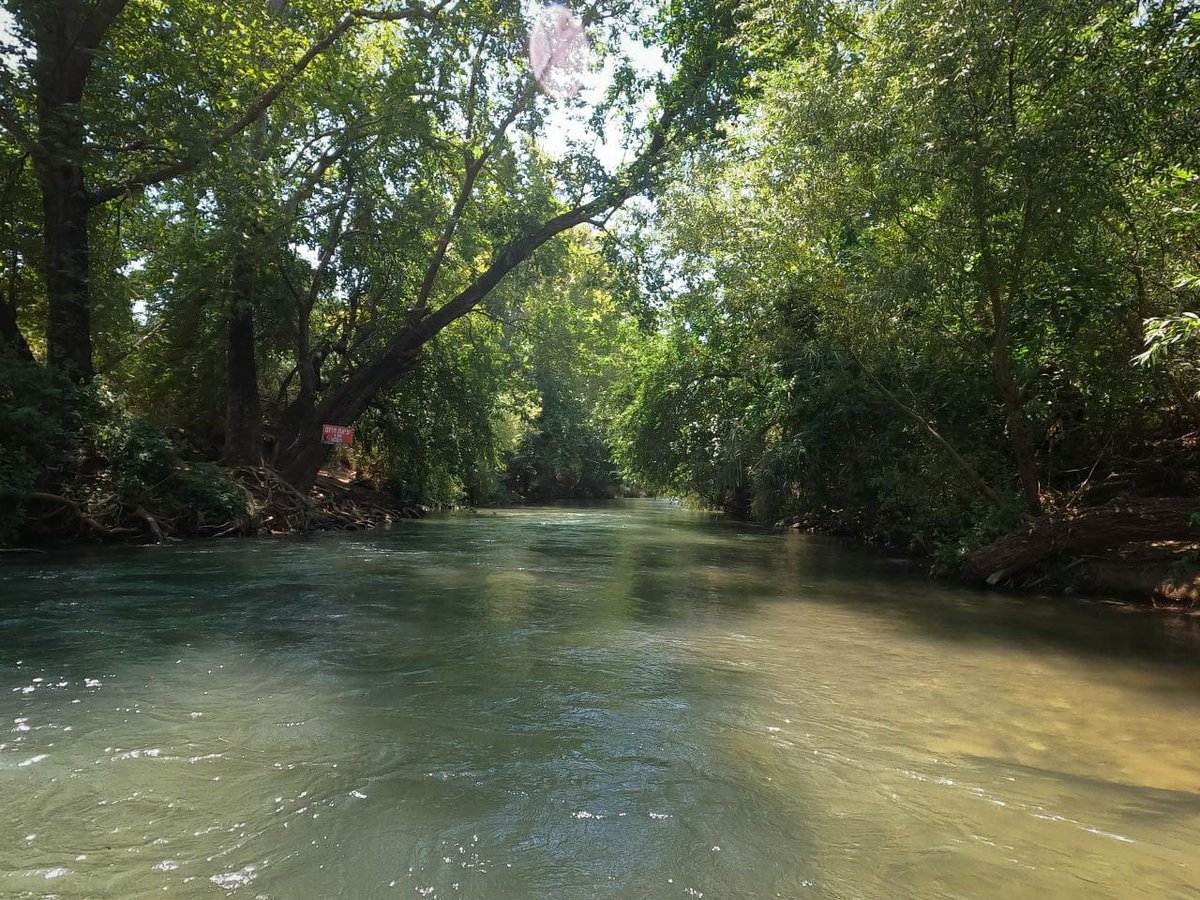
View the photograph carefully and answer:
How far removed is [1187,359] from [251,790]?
9.14 m

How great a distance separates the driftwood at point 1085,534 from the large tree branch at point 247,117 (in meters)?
13.6

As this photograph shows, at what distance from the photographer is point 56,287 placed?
11578 mm

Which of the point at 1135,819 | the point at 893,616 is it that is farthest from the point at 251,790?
the point at 893,616

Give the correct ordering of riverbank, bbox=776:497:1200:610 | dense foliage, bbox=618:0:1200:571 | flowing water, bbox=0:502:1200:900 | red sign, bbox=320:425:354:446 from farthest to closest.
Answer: red sign, bbox=320:425:354:446 → riverbank, bbox=776:497:1200:610 → dense foliage, bbox=618:0:1200:571 → flowing water, bbox=0:502:1200:900

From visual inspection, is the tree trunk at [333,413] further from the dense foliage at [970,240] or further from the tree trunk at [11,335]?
the dense foliage at [970,240]

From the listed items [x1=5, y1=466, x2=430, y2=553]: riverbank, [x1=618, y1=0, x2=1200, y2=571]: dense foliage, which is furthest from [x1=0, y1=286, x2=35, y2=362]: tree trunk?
[x1=618, y1=0, x2=1200, y2=571]: dense foliage

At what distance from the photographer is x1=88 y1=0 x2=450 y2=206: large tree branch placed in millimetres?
11555

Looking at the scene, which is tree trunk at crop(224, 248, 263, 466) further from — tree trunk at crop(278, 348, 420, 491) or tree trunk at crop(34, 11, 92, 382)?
tree trunk at crop(34, 11, 92, 382)

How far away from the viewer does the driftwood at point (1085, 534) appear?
25.9ft

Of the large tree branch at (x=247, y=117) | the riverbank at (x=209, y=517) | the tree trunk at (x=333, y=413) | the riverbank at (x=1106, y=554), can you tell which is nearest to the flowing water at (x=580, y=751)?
the riverbank at (x=1106, y=554)

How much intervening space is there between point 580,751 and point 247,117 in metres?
13.9

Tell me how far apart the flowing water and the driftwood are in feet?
4.29

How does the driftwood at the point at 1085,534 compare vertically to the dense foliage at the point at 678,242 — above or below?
below

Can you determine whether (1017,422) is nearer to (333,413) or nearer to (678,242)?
(678,242)
